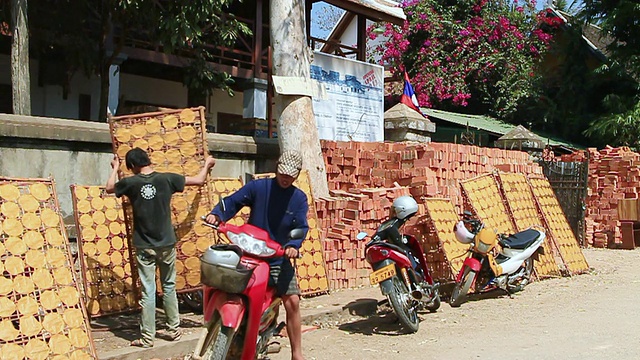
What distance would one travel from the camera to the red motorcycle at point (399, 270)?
7043mm

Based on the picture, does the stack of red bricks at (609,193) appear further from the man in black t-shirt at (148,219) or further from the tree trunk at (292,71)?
the man in black t-shirt at (148,219)

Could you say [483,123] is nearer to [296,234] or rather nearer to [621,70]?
[621,70]

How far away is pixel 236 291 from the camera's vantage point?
4719 millimetres

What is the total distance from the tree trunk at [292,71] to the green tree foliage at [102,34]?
6.76ft

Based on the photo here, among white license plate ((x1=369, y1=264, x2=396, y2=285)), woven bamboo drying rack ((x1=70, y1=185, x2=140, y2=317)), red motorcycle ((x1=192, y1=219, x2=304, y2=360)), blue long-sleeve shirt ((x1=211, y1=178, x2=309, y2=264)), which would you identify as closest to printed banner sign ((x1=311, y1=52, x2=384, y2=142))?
white license plate ((x1=369, y1=264, x2=396, y2=285))

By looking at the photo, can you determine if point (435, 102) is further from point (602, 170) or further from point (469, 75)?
point (602, 170)

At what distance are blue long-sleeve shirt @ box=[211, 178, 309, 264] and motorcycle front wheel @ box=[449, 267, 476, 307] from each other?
12.3 feet

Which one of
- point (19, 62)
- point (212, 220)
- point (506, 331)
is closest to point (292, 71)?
point (19, 62)

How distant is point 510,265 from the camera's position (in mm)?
9062

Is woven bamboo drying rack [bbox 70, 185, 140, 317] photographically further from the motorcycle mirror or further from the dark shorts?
the motorcycle mirror

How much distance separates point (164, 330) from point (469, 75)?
807 inches

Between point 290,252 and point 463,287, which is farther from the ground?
point 290,252

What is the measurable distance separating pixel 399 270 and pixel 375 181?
3.58m

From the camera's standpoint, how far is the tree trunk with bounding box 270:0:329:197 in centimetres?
977
